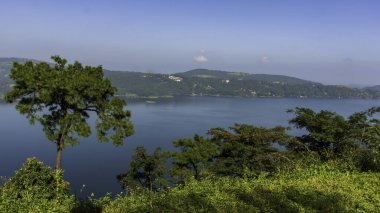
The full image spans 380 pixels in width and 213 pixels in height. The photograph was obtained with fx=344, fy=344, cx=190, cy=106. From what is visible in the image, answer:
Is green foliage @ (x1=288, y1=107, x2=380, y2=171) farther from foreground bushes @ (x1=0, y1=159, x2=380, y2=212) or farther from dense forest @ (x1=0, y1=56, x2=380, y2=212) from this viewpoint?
foreground bushes @ (x1=0, y1=159, x2=380, y2=212)

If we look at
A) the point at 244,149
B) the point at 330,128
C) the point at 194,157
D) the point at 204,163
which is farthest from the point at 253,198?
the point at 204,163

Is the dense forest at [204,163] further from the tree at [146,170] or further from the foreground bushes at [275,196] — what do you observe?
the tree at [146,170]

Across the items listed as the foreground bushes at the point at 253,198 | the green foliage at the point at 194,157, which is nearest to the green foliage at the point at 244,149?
the green foliage at the point at 194,157

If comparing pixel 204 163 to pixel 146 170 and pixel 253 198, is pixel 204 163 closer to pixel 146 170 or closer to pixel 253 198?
pixel 146 170

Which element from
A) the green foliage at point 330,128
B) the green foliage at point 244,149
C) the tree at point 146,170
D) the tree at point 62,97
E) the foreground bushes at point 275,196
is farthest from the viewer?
the tree at point 146,170

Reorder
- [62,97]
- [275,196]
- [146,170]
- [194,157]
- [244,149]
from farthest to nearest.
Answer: [146,170] < [194,157] < [244,149] < [62,97] < [275,196]

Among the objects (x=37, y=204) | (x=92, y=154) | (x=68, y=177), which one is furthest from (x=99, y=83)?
(x=92, y=154)
